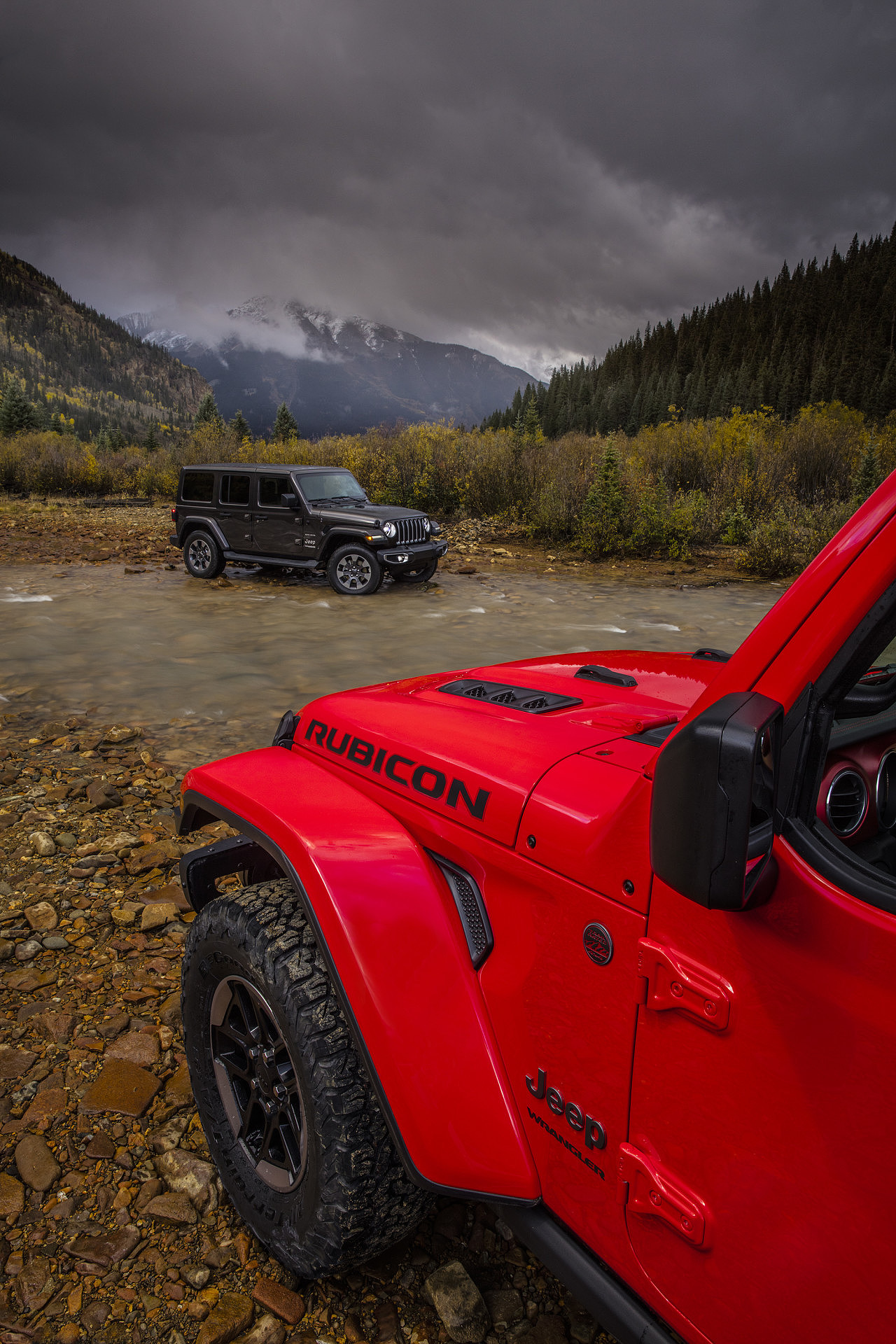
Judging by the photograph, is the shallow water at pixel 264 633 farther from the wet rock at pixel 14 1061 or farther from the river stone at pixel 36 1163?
the river stone at pixel 36 1163

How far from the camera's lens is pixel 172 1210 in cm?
182

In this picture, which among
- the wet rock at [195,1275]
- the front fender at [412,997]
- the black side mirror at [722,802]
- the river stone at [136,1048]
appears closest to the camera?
the black side mirror at [722,802]

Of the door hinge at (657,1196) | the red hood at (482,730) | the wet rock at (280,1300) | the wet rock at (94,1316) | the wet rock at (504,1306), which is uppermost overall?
the red hood at (482,730)

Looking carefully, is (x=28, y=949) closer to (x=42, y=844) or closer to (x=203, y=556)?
(x=42, y=844)

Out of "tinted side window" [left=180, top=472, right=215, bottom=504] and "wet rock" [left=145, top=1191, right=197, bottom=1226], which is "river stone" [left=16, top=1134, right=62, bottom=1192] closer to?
"wet rock" [left=145, top=1191, right=197, bottom=1226]

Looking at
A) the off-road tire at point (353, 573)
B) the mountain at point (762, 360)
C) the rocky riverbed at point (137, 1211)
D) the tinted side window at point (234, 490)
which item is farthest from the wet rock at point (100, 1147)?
the mountain at point (762, 360)

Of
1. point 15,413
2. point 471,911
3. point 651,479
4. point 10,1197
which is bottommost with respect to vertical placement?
point 10,1197

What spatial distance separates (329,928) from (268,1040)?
0.41m

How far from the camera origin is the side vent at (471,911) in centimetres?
141

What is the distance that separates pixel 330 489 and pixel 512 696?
9800 millimetres

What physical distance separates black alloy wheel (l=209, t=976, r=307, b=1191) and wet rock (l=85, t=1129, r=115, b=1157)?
18.3 inches

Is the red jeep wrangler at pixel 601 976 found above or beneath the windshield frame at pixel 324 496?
beneath

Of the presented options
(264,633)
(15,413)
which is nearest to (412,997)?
(264,633)

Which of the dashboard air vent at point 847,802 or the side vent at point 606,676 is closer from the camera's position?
the dashboard air vent at point 847,802
